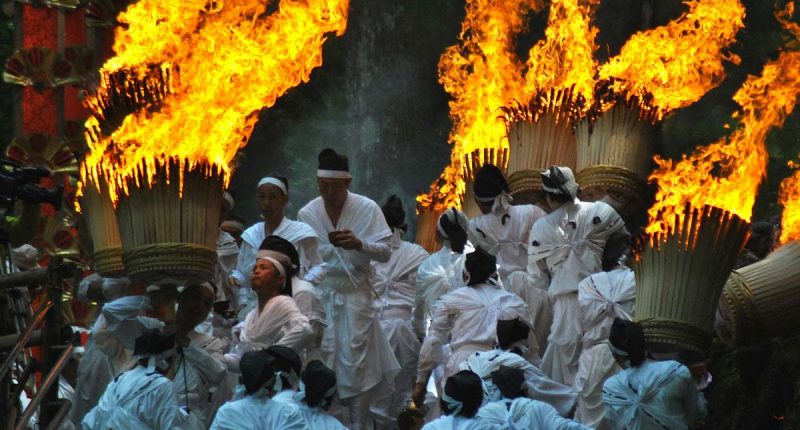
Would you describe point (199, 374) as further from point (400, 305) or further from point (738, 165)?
point (400, 305)

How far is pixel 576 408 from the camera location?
11234mm

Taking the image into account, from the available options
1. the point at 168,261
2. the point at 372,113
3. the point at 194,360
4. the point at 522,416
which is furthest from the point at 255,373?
the point at 372,113

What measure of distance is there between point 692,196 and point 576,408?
1.94 metres

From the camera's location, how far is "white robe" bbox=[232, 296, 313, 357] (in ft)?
36.3

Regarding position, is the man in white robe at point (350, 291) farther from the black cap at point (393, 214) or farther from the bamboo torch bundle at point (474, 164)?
the bamboo torch bundle at point (474, 164)

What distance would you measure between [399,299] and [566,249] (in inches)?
101

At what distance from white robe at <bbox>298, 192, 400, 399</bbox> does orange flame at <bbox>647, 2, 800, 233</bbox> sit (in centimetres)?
269

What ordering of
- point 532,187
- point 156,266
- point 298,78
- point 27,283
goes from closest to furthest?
1. point 156,266
2. point 27,283
3. point 298,78
4. point 532,187

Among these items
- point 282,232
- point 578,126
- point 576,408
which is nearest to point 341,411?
point 282,232

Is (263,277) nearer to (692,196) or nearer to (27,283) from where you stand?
(27,283)

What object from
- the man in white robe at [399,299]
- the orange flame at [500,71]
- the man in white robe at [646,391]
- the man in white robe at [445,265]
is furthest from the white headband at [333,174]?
the man in white robe at [646,391]

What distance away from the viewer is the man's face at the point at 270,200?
13.0 m

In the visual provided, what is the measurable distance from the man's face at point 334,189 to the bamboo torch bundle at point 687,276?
3738 millimetres

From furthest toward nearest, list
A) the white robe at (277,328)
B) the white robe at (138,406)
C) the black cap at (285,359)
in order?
the white robe at (277,328) < the black cap at (285,359) < the white robe at (138,406)
